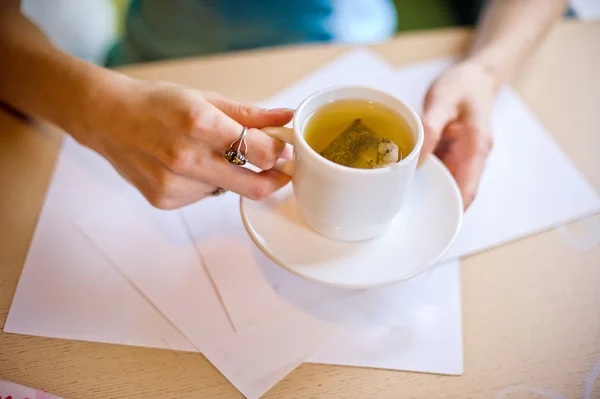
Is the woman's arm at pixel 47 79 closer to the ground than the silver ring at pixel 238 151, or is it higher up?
higher up

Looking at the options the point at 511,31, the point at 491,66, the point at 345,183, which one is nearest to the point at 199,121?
the point at 345,183

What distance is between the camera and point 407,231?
594 millimetres

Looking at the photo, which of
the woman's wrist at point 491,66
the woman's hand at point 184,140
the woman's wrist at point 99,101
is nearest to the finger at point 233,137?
the woman's hand at point 184,140

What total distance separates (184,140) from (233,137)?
0.06 m

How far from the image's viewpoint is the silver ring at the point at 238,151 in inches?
21.0

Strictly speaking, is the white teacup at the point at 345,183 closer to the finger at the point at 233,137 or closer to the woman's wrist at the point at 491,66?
the finger at the point at 233,137

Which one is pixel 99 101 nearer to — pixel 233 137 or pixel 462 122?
pixel 233 137

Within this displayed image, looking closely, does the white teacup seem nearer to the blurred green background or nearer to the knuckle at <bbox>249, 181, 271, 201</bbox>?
the knuckle at <bbox>249, 181, 271, 201</bbox>

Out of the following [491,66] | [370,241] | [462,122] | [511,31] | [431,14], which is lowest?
[370,241]

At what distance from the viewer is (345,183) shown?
1.63ft

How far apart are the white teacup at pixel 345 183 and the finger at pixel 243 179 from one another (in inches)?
0.8

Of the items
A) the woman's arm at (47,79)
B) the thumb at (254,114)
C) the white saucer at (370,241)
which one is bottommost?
the white saucer at (370,241)

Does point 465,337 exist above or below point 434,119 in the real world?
below

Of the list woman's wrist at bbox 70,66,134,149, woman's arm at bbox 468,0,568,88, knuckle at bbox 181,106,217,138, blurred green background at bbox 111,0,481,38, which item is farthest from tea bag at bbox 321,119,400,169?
blurred green background at bbox 111,0,481,38
